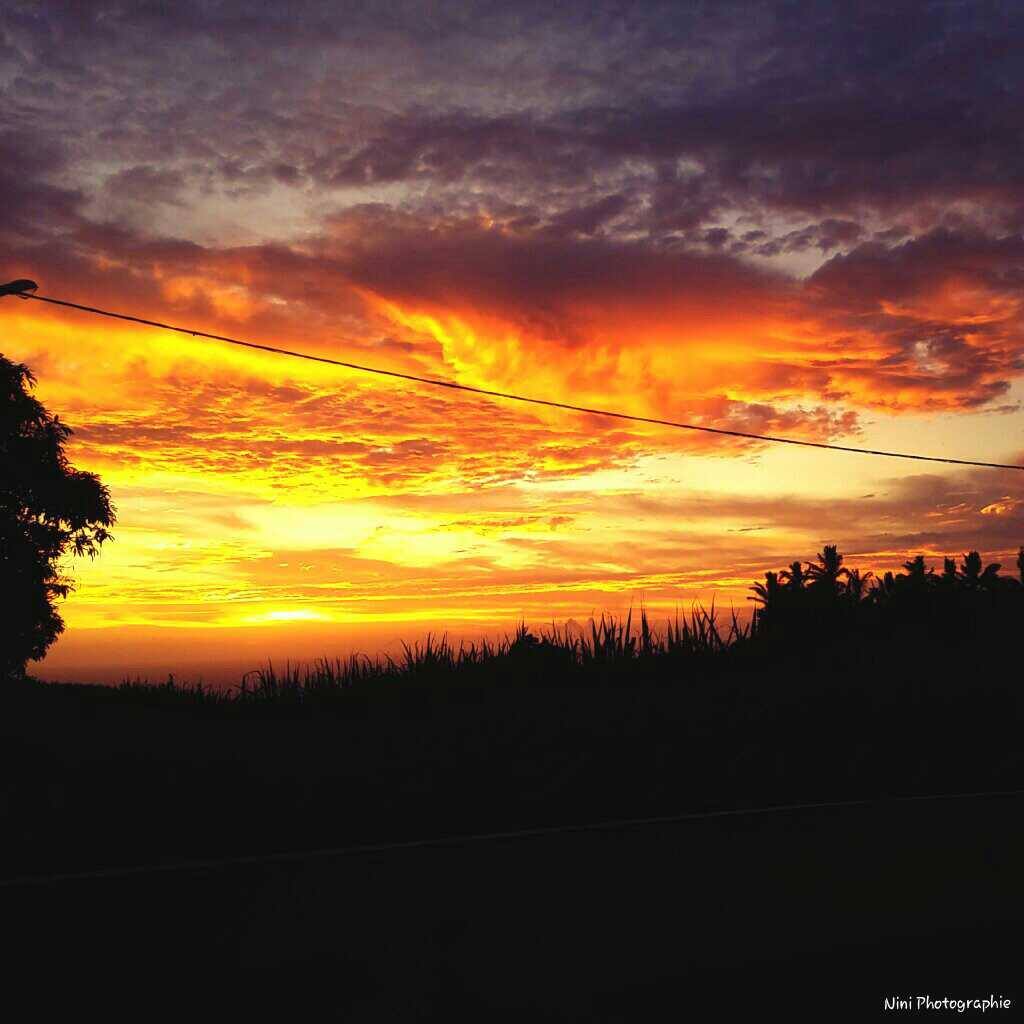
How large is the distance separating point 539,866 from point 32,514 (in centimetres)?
3132

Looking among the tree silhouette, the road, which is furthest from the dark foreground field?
the tree silhouette

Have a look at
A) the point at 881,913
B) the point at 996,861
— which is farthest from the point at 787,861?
the point at 996,861

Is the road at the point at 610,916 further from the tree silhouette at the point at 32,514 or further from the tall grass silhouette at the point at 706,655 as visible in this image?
the tree silhouette at the point at 32,514

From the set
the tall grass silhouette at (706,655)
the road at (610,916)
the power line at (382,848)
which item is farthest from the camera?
the tall grass silhouette at (706,655)

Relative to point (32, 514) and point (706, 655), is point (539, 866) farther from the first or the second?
point (32, 514)

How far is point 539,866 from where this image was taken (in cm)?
612

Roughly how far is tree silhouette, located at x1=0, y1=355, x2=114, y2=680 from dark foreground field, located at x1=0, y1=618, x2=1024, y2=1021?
2078cm

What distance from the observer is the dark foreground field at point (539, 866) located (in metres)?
5.55

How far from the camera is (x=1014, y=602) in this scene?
1064 inches

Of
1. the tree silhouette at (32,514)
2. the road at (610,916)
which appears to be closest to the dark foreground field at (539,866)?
the road at (610,916)

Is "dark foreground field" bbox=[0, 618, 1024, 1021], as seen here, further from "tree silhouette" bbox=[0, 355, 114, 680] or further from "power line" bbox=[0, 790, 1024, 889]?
"tree silhouette" bbox=[0, 355, 114, 680]

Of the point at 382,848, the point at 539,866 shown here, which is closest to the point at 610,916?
the point at 539,866

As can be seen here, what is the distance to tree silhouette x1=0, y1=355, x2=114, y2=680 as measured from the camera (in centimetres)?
3180

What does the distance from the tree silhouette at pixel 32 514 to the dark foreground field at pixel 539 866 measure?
20782 millimetres
